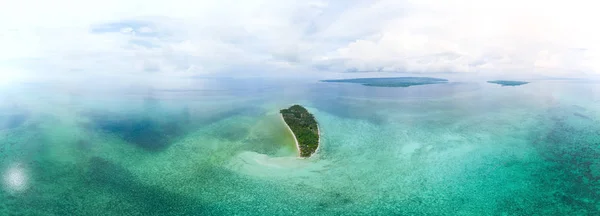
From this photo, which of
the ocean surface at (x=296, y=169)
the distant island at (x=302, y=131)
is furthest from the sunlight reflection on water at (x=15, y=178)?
→ the distant island at (x=302, y=131)

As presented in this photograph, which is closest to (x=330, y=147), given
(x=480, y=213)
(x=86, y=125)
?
(x=480, y=213)

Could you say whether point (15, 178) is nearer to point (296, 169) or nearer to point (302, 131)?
point (296, 169)

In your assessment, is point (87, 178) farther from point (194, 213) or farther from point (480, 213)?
point (480, 213)

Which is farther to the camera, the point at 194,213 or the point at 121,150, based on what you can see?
the point at 121,150

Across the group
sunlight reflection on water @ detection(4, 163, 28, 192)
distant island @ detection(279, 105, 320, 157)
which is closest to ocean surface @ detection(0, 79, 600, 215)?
sunlight reflection on water @ detection(4, 163, 28, 192)

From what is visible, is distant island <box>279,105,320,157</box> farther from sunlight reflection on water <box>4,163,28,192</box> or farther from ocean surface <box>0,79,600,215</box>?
sunlight reflection on water <box>4,163,28,192</box>

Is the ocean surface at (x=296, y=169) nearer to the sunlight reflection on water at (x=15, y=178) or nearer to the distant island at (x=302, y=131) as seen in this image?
the sunlight reflection on water at (x=15, y=178)

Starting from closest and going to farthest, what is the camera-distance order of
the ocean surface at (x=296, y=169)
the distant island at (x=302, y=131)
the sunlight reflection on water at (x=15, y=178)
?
the ocean surface at (x=296, y=169) < the sunlight reflection on water at (x=15, y=178) < the distant island at (x=302, y=131)

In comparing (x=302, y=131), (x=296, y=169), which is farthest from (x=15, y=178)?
(x=302, y=131)
